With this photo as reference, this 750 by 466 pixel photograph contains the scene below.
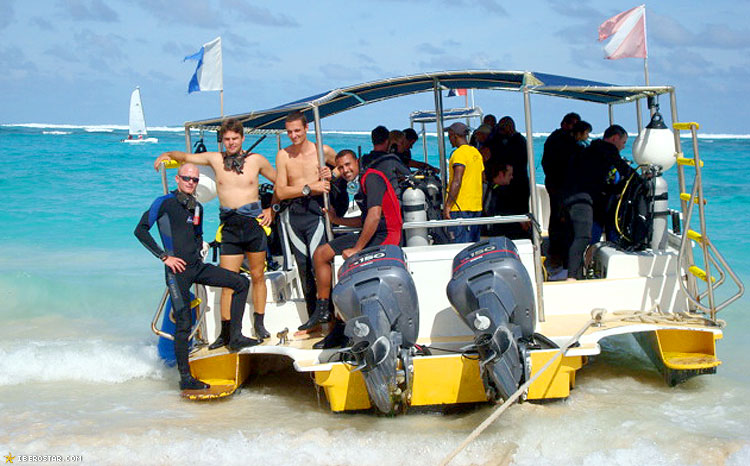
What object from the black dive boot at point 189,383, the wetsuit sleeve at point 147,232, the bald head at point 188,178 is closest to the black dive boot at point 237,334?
the black dive boot at point 189,383

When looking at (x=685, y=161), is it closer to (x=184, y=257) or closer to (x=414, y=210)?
(x=414, y=210)

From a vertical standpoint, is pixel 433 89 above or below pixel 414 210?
above

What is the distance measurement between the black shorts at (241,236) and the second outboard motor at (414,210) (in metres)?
1.18

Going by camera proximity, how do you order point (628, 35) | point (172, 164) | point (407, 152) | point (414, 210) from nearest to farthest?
point (172, 164), point (414, 210), point (628, 35), point (407, 152)

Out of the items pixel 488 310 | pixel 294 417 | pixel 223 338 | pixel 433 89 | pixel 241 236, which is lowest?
pixel 294 417

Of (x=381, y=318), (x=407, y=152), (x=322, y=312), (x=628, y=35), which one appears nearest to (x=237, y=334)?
(x=322, y=312)

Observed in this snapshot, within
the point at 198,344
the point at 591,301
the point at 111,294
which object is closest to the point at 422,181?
the point at 591,301

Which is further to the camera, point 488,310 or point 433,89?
point 433,89

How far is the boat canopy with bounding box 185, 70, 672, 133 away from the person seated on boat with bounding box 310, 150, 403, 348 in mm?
723

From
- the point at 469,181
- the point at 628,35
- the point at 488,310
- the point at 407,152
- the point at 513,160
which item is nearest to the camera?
the point at 488,310

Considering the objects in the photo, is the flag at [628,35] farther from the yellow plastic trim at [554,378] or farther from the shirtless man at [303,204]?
the yellow plastic trim at [554,378]

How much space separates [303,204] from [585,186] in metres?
2.48

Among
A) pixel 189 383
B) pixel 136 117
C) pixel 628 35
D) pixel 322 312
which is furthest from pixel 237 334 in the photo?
pixel 136 117

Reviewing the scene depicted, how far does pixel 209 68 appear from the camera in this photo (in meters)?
6.96
